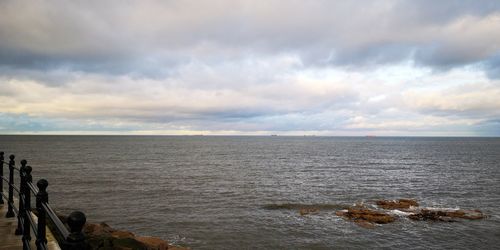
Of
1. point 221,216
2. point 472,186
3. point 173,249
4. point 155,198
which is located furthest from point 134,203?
point 472,186

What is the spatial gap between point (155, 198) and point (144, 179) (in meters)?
12.4

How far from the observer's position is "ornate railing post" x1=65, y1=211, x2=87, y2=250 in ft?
9.09

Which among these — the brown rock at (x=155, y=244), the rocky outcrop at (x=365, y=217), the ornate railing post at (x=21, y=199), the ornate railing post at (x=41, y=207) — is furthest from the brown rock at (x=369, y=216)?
the ornate railing post at (x=41, y=207)

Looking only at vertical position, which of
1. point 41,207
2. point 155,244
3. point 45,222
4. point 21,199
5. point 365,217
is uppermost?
point 41,207

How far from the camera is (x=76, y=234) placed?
9.32 feet

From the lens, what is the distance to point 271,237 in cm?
1881

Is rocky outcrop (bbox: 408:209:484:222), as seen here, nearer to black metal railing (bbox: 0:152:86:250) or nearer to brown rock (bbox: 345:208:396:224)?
brown rock (bbox: 345:208:396:224)

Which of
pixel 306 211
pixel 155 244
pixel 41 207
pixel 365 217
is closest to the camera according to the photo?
pixel 41 207

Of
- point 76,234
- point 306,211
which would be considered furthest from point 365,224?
point 76,234

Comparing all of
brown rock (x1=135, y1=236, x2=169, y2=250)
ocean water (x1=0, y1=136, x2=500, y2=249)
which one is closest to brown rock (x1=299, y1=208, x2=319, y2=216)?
ocean water (x1=0, y1=136, x2=500, y2=249)

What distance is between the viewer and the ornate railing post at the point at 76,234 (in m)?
2.77

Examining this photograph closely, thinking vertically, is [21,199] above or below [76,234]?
below

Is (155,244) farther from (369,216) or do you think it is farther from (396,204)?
(396,204)

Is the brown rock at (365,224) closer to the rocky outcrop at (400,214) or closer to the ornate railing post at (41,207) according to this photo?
the rocky outcrop at (400,214)
